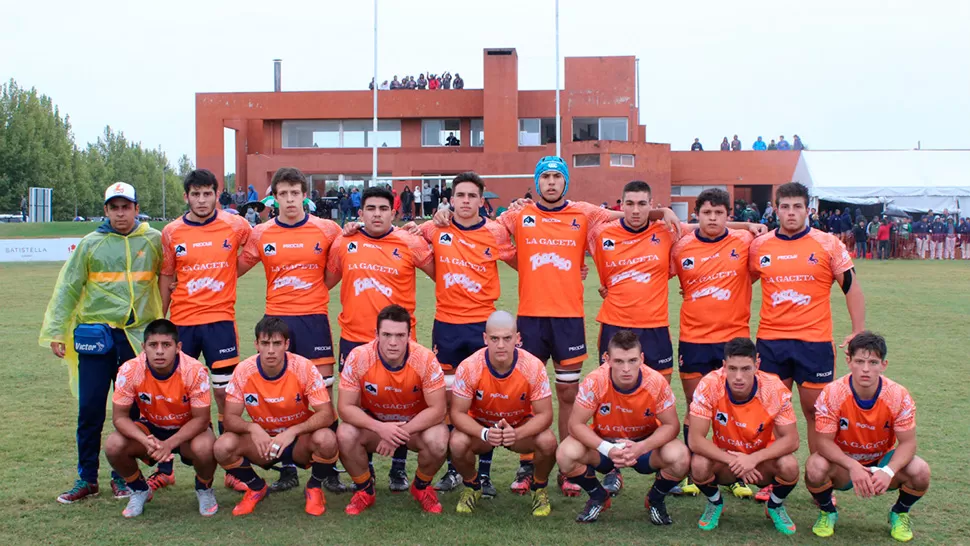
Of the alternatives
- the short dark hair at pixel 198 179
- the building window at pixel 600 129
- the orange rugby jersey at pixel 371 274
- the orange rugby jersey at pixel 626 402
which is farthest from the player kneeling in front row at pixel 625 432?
the building window at pixel 600 129

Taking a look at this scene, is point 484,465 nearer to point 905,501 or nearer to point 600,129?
point 905,501

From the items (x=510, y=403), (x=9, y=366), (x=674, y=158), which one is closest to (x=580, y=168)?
(x=674, y=158)

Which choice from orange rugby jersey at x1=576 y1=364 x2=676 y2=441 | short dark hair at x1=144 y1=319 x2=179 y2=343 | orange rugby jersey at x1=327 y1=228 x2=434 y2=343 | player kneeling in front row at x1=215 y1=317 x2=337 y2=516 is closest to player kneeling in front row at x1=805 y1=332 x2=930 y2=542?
orange rugby jersey at x1=576 y1=364 x2=676 y2=441

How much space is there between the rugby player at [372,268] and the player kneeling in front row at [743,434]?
2.17m

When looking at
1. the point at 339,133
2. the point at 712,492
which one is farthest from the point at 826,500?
the point at 339,133

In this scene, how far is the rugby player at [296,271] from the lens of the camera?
6.00m

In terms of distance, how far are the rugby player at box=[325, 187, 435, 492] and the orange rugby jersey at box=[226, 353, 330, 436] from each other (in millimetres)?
683

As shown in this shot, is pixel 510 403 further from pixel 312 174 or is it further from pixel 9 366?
pixel 312 174

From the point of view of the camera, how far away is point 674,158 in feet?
126

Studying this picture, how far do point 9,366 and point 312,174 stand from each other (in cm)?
2860

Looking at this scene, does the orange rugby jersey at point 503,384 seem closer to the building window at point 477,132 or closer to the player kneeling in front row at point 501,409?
the player kneeling in front row at point 501,409

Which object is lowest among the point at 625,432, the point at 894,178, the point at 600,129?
the point at 625,432

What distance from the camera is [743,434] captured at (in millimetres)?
5043

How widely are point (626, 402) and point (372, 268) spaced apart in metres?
2.10
